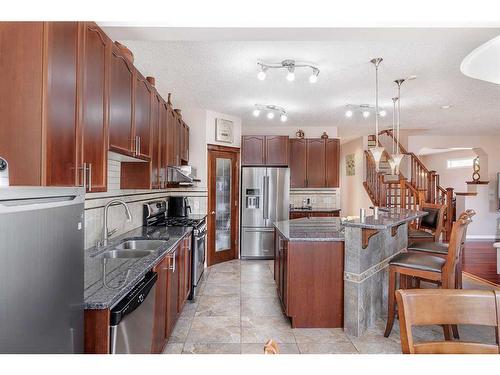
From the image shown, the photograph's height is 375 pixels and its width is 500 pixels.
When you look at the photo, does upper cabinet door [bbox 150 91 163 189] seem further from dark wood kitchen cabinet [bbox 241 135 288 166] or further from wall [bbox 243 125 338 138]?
wall [bbox 243 125 338 138]

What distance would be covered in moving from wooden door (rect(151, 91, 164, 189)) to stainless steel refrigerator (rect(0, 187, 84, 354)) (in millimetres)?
1744

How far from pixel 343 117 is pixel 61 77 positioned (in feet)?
16.8

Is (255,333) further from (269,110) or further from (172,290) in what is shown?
(269,110)

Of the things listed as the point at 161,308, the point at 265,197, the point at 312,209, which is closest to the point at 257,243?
the point at 265,197

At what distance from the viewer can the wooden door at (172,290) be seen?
2529 millimetres

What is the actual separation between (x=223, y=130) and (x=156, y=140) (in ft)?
8.54

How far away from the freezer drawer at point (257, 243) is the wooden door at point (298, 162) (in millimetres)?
1185

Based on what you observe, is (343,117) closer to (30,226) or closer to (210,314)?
(210,314)

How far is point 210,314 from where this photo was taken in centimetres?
325

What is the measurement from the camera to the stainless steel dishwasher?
4.71ft

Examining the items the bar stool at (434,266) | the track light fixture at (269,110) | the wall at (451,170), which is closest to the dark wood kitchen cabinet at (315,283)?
the bar stool at (434,266)

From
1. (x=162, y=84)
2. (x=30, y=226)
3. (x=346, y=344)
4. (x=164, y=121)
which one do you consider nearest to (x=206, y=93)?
(x=162, y=84)

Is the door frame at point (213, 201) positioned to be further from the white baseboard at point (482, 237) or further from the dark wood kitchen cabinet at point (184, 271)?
the white baseboard at point (482, 237)

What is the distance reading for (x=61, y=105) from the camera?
1.33m
